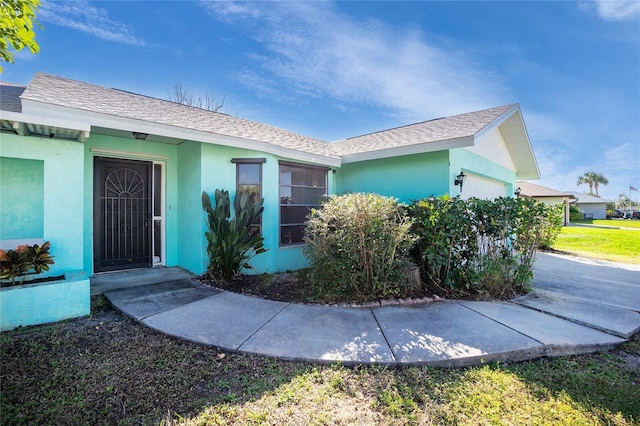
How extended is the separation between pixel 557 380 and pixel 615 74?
1293 cm

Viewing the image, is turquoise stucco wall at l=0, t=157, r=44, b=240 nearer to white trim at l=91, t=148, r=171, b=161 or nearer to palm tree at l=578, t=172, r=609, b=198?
white trim at l=91, t=148, r=171, b=161

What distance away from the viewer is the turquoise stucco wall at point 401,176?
7.06 m

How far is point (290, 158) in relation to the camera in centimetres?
723

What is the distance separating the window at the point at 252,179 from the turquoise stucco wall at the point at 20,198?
3589mm

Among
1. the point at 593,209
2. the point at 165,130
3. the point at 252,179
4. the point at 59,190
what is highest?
the point at 165,130

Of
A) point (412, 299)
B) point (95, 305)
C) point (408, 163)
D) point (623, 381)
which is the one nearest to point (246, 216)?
point (95, 305)

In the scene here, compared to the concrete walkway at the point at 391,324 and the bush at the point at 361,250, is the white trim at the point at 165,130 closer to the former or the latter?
the bush at the point at 361,250

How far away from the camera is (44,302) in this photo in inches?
149

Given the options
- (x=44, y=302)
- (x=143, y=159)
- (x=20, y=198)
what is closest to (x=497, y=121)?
(x=143, y=159)

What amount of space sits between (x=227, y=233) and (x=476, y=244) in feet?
16.8

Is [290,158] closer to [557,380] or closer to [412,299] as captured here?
[412,299]

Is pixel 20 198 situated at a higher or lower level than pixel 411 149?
lower

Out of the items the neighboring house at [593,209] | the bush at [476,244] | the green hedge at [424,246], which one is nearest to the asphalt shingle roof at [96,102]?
the green hedge at [424,246]

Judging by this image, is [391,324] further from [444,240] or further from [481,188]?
[481,188]
